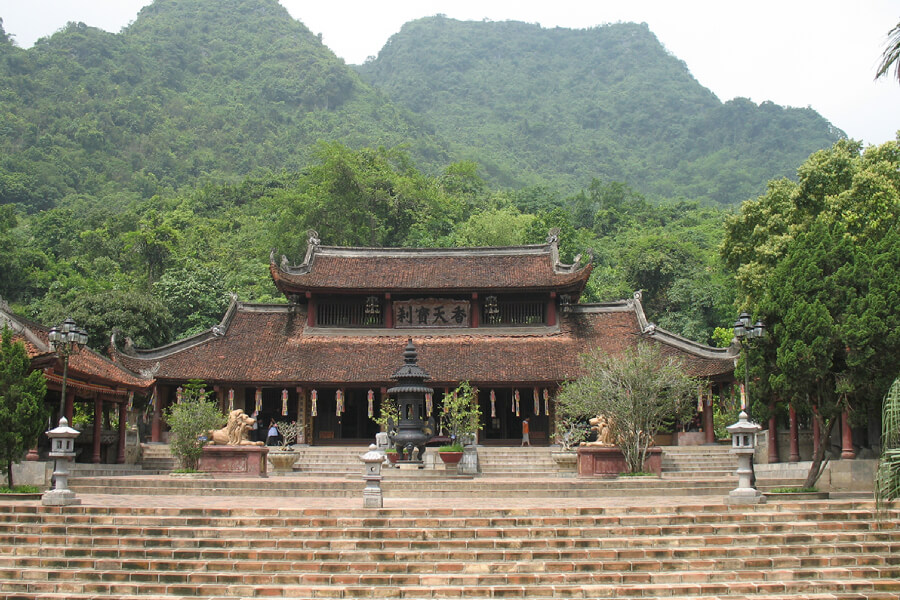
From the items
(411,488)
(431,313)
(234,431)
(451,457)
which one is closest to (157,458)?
(234,431)

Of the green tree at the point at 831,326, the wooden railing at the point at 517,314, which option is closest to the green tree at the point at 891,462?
the green tree at the point at 831,326

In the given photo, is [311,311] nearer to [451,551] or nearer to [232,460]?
[232,460]

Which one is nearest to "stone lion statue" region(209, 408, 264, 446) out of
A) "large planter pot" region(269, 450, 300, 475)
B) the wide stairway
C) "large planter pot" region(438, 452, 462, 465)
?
"large planter pot" region(269, 450, 300, 475)

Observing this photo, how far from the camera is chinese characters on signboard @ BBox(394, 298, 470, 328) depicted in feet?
108

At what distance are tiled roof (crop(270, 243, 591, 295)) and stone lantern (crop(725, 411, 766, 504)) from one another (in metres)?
16.3

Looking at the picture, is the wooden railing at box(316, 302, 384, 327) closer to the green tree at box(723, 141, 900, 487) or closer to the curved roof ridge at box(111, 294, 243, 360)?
the curved roof ridge at box(111, 294, 243, 360)

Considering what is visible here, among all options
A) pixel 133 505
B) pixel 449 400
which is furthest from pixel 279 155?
pixel 133 505

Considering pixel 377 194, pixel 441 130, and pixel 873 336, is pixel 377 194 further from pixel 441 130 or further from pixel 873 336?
pixel 441 130

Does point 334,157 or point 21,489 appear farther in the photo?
point 334,157

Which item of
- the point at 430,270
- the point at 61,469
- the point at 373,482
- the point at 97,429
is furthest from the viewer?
the point at 430,270

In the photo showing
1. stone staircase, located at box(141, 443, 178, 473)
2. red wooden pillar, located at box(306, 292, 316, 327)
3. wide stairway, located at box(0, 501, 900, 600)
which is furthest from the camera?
red wooden pillar, located at box(306, 292, 316, 327)

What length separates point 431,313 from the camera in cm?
3309

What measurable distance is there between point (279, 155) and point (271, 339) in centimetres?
5648

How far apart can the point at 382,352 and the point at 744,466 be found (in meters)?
18.0
